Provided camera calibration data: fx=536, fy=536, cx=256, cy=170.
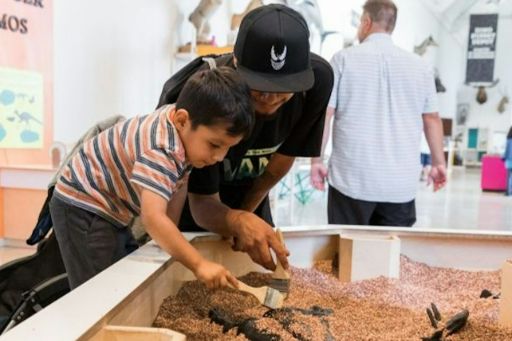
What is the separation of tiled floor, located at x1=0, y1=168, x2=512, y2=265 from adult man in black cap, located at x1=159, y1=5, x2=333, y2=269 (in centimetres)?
199

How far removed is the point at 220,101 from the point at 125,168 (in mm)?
260

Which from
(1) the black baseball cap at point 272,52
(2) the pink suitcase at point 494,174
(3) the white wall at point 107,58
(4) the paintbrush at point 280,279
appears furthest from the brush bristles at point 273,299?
(2) the pink suitcase at point 494,174

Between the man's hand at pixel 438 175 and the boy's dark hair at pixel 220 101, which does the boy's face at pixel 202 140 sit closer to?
the boy's dark hair at pixel 220 101

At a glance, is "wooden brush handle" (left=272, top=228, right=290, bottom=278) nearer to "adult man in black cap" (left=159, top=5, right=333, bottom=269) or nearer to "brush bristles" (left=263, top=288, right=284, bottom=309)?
"adult man in black cap" (left=159, top=5, right=333, bottom=269)

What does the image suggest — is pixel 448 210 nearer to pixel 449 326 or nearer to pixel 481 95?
pixel 449 326

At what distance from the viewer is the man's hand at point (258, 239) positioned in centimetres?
103

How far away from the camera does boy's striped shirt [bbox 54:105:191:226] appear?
0.87 meters

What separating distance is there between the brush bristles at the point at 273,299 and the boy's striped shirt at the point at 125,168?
24 cm

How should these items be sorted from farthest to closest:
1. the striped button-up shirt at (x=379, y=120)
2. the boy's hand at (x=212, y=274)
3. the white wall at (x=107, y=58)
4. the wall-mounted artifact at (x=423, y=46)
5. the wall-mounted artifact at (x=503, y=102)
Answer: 1. the wall-mounted artifact at (x=503, y=102)
2. the wall-mounted artifact at (x=423, y=46)
3. the white wall at (x=107, y=58)
4. the striped button-up shirt at (x=379, y=120)
5. the boy's hand at (x=212, y=274)

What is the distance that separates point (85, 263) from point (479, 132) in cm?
1526

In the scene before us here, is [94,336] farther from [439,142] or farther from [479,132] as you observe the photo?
[479,132]

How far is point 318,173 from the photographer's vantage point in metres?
1.92

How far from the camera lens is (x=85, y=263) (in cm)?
108

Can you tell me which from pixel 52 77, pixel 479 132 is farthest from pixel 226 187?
pixel 479 132
